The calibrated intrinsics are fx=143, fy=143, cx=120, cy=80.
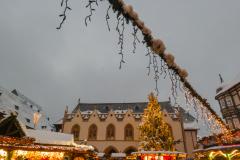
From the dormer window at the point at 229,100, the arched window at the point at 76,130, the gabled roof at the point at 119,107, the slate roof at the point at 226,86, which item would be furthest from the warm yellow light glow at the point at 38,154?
the dormer window at the point at 229,100

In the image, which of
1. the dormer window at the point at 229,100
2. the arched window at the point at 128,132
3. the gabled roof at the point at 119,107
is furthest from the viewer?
the gabled roof at the point at 119,107

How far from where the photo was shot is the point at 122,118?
84.6ft

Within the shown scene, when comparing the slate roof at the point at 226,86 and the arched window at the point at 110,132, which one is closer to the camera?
the slate roof at the point at 226,86

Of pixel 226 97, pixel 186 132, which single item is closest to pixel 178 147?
pixel 186 132

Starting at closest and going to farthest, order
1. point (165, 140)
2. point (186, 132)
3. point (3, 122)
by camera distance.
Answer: point (3, 122) → point (165, 140) → point (186, 132)

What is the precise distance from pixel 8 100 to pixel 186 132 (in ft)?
103

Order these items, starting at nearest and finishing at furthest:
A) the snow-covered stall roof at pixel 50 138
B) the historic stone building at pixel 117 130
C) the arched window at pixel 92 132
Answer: the snow-covered stall roof at pixel 50 138
the historic stone building at pixel 117 130
the arched window at pixel 92 132

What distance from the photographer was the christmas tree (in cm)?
1736

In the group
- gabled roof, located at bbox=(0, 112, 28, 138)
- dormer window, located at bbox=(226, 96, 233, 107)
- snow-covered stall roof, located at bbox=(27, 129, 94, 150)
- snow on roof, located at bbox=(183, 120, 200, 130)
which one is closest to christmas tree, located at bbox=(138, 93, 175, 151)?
snow on roof, located at bbox=(183, 120, 200, 130)

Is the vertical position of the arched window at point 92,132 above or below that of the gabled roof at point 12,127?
above

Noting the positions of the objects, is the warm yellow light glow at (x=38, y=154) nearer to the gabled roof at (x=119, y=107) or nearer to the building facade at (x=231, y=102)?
the gabled roof at (x=119, y=107)

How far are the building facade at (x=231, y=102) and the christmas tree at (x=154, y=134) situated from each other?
1017 cm

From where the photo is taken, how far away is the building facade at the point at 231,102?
21.3 metres

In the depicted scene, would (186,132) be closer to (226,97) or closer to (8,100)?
(226,97)
